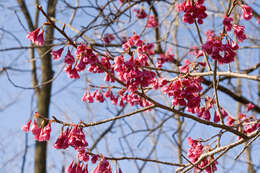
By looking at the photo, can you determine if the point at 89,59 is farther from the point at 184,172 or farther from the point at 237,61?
Result: the point at 237,61

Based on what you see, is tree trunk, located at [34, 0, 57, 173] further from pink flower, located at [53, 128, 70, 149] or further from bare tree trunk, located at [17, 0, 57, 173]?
pink flower, located at [53, 128, 70, 149]

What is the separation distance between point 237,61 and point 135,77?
255 inches

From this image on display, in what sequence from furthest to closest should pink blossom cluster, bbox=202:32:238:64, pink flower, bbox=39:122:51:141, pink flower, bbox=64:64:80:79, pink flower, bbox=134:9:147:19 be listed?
pink flower, bbox=134:9:147:19 < pink flower, bbox=64:64:80:79 < pink flower, bbox=39:122:51:141 < pink blossom cluster, bbox=202:32:238:64

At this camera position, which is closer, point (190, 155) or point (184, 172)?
point (184, 172)

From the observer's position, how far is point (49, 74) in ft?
21.2

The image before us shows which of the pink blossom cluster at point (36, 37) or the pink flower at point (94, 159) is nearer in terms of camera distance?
the pink flower at point (94, 159)

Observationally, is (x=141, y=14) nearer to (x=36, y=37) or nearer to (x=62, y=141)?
(x=36, y=37)

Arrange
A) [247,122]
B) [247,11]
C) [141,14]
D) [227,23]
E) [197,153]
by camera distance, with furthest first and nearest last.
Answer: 1. [141,14]
2. [247,122]
3. [197,153]
4. [247,11]
5. [227,23]

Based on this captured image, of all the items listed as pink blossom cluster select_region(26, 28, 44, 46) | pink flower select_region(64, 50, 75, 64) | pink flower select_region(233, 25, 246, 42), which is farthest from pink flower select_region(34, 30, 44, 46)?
pink flower select_region(233, 25, 246, 42)

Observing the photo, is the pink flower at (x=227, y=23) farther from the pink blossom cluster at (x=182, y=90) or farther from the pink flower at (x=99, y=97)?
the pink flower at (x=99, y=97)

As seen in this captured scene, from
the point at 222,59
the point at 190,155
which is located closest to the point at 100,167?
the point at 190,155

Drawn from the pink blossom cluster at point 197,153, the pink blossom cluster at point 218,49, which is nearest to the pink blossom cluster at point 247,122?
the pink blossom cluster at point 197,153

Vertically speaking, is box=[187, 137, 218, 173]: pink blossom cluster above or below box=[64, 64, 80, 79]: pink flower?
below

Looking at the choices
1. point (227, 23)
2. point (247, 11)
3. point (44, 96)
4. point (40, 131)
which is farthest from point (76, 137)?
point (44, 96)
